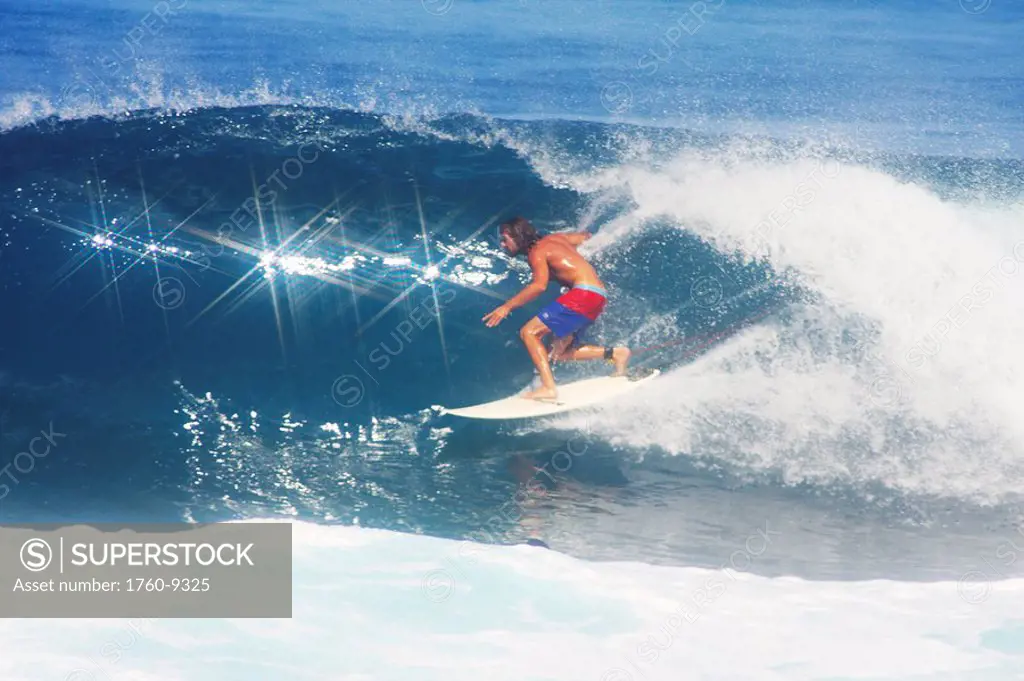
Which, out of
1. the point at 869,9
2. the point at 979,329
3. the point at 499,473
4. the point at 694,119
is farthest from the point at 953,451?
the point at 869,9

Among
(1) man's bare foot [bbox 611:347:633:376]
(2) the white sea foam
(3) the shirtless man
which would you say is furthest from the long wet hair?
(2) the white sea foam

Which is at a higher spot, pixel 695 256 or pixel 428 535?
pixel 695 256

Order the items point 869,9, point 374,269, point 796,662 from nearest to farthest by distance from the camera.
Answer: point 796,662 → point 374,269 → point 869,9

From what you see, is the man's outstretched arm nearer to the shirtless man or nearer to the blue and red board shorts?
the shirtless man

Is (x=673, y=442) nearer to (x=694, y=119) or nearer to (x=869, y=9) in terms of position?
(x=694, y=119)

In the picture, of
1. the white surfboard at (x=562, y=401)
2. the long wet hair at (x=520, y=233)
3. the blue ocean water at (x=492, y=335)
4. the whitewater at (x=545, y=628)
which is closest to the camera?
the whitewater at (x=545, y=628)

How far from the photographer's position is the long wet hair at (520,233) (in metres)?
6.99

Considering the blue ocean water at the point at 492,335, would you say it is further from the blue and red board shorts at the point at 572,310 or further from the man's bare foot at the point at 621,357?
the blue and red board shorts at the point at 572,310

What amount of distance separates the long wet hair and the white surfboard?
1.07 metres

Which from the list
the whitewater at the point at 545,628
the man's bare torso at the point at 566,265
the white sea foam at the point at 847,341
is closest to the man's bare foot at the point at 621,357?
the white sea foam at the point at 847,341

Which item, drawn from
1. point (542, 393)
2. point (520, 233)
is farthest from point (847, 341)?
point (520, 233)

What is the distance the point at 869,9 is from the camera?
105 ft

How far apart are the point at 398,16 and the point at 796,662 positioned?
30855 mm

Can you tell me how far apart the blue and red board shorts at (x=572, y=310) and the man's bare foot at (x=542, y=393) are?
1.30ft
